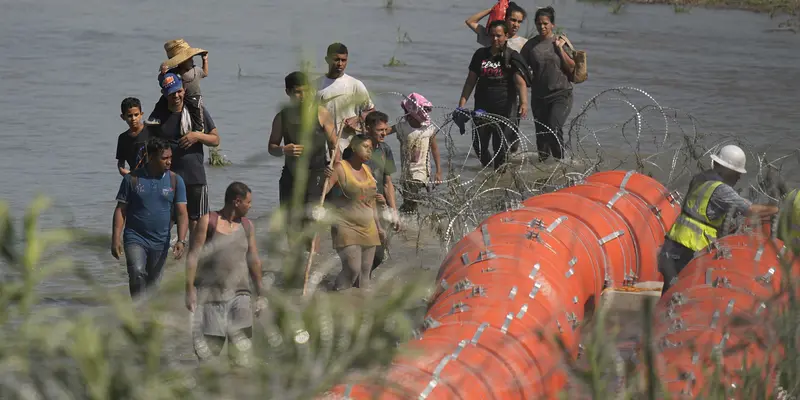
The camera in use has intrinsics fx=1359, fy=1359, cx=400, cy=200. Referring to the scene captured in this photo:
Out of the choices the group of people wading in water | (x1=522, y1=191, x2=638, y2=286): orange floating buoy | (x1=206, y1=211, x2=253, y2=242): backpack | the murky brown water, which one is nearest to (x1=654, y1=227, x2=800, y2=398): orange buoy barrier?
(x1=522, y1=191, x2=638, y2=286): orange floating buoy

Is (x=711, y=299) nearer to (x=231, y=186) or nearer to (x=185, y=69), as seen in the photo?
(x=231, y=186)

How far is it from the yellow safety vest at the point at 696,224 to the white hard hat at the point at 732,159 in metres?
0.23

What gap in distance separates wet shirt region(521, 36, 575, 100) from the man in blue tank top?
22.8 ft

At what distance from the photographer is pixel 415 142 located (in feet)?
39.1

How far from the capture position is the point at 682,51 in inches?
1079

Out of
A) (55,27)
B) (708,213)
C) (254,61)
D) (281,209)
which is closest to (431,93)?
(254,61)

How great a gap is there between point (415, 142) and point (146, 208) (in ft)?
11.9

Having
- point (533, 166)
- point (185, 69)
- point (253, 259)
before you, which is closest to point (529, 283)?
point (253, 259)

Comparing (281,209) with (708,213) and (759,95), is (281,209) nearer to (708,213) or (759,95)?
(708,213)

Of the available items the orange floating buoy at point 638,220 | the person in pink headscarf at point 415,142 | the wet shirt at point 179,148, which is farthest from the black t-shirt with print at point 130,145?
the orange floating buoy at point 638,220

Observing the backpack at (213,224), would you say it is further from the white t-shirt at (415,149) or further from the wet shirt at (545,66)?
the wet shirt at (545,66)

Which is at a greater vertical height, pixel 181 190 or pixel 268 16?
pixel 181 190

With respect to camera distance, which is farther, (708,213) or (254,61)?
(254,61)

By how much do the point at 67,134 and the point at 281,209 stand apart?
16075mm
